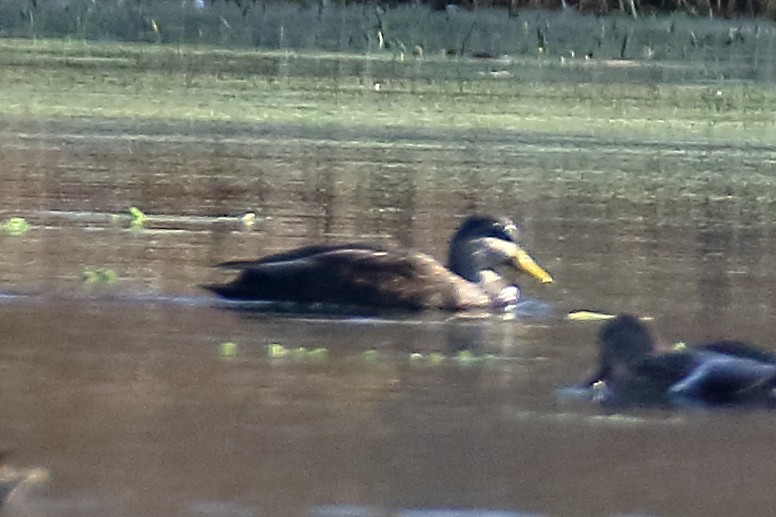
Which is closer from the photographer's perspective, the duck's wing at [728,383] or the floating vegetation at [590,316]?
the duck's wing at [728,383]

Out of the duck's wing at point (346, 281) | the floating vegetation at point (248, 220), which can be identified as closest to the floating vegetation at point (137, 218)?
the floating vegetation at point (248, 220)

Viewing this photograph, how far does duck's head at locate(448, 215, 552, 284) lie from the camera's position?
23.7ft

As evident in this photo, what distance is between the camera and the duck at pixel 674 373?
5.75 metres

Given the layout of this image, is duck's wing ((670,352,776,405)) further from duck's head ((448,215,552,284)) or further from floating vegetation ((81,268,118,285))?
floating vegetation ((81,268,118,285))

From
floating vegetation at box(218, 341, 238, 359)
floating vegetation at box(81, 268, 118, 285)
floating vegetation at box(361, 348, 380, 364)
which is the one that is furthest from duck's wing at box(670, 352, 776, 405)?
floating vegetation at box(81, 268, 118, 285)

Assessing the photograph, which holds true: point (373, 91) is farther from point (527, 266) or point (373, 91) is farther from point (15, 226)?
point (527, 266)

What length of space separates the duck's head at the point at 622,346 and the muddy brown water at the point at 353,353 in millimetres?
142

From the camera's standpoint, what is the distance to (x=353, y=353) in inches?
243

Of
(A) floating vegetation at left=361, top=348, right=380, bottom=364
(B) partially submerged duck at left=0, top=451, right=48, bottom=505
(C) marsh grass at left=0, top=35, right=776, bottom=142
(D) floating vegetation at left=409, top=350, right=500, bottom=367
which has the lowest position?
(C) marsh grass at left=0, top=35, right=776, bottom=142

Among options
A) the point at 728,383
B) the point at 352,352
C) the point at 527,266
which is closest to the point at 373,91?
the point at 527,266

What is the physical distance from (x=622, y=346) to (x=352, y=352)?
0.84m

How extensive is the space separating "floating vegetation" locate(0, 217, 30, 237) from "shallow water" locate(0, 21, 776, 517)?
0.22 feet

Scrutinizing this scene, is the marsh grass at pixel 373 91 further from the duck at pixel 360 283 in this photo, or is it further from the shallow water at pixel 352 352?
the duck at pixel 360 283

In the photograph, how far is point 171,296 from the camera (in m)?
6.91
